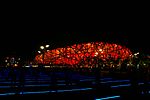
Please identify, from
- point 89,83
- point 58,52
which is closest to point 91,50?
point 58,52

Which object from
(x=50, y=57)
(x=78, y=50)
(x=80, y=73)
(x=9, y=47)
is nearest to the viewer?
(x=80, y=73)

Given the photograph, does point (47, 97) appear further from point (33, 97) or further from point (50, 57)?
point (50, 57)

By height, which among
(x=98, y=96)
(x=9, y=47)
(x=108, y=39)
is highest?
(x=108, y=39)

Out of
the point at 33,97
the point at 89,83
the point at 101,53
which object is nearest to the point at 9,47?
the point at 89,83

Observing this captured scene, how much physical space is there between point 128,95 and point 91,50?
5668 cm

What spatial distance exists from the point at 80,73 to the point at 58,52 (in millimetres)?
46042

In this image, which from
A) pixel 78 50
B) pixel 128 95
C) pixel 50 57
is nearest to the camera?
pixel 128 95

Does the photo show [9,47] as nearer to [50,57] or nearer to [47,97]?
[47,97]

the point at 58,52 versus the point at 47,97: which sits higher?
the point at 58,52

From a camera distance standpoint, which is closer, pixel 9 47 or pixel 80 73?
pixel 80 73

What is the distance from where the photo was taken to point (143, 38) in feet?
143

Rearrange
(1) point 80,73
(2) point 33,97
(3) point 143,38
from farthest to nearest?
1. (3) point 143,38
2. (1) point 80,73
3. (2) point 33,97

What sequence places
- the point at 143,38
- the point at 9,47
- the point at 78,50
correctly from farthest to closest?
the point at 78,50, the point at 143,38, the point at 9,47

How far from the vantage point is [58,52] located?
6094 cm
